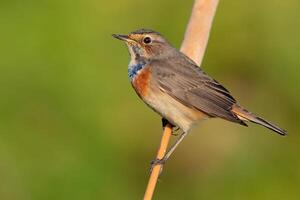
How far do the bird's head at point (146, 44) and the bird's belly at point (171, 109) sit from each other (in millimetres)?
313

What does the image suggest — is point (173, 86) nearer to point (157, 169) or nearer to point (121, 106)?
point (157, 169)

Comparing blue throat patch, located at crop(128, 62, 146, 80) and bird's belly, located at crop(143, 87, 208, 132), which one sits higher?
blue throat patch, located at crop(128, 62, 146, 80)

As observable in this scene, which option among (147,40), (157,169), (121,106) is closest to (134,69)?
(147,40)

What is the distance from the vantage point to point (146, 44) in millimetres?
8195

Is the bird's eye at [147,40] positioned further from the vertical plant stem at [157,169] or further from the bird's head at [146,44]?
the vertical plant stem at [157,169]

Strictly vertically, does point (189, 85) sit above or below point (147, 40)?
below

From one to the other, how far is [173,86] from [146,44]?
38 centimetres

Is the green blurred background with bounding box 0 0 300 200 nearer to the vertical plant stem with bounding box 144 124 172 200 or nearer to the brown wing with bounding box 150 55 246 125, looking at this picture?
the brown wing with bounding box 150 55 246 125

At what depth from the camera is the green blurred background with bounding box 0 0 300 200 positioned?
945 cm

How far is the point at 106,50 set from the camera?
413 inches

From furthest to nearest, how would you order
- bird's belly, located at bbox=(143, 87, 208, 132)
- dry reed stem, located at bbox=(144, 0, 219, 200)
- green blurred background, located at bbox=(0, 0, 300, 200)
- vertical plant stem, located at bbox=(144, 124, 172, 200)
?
green blurred background, located at bbox=(0, 0, 300, 200)
bird's belly, located at bbox=(143, 87, 208, 132)
dry reed stem, located at bbox=(144, 0, 219, 200)
vertical plant stem, located at bbox=(144, 124, 172, 200)

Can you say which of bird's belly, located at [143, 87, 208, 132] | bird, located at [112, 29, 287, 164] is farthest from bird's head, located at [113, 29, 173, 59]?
bird's belly, located at [143, 87, 208, 132]

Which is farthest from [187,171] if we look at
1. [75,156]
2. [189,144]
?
[75,156]

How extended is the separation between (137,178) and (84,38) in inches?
65.0
